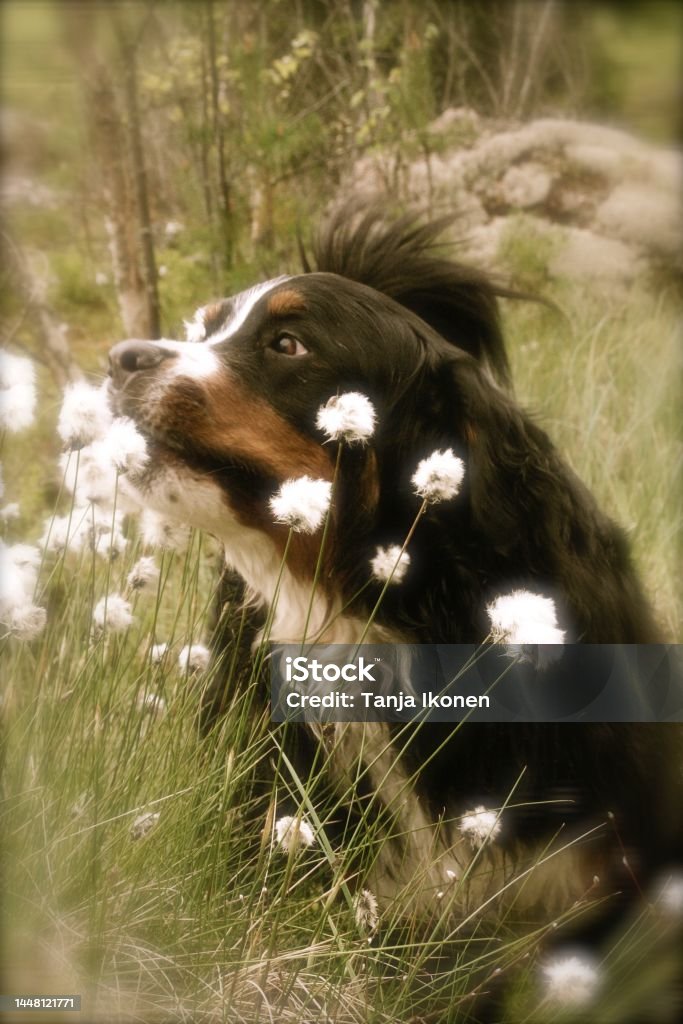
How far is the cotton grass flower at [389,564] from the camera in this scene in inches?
58.2

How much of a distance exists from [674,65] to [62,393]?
113 cm

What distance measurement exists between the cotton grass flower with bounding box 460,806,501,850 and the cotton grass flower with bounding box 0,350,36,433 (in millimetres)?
895

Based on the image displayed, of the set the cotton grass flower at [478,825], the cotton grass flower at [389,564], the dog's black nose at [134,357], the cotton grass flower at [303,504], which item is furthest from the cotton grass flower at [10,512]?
the cotton grass flower at [478,825]

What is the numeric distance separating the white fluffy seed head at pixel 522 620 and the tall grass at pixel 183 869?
340mm

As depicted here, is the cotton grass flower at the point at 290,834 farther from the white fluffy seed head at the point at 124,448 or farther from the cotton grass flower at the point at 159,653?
the white fluffy seed head at the point at 124,448

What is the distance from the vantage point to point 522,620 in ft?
4.25

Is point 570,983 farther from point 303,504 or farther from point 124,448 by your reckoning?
point 124,448

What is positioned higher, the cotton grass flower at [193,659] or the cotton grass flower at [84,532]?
the cotton grass flower at [84,532]

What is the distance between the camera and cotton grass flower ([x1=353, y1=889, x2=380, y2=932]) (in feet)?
4.54

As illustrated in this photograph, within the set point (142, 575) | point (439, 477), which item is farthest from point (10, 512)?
point (439, 477)

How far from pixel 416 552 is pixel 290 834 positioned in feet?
1.54

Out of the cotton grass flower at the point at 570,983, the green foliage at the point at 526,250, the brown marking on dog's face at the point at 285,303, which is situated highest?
the green foliage at the point at 526,250

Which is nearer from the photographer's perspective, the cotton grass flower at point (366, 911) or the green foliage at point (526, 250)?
the cotton grass flower at point (366, 911)

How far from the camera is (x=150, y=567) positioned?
1.55 metres
